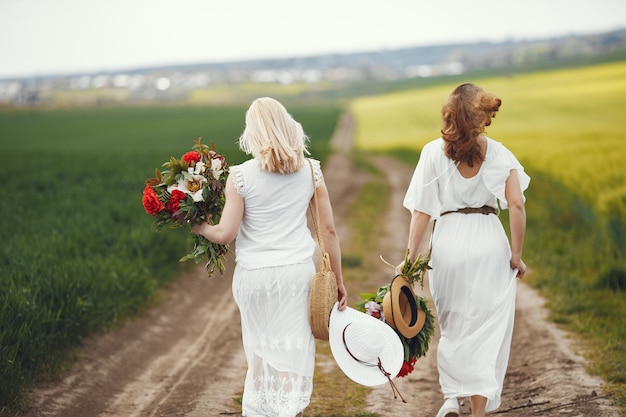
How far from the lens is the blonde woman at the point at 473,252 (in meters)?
5.12

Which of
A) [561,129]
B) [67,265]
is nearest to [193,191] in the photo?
[67,265]

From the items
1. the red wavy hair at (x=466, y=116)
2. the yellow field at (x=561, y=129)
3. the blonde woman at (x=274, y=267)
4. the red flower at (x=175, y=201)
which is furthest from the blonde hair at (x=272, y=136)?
the yellow field at (x=561, y=129)

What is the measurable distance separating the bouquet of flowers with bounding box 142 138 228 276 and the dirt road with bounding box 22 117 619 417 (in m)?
1.67

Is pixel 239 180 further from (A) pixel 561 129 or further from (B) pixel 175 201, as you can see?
(A) pixel 561 129

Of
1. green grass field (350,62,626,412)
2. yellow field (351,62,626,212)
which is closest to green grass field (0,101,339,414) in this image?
yellow field (351,62,626,212)

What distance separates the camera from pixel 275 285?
463cm

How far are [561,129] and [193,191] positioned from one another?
32181 mm

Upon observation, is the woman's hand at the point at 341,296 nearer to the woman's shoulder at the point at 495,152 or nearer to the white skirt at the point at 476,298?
the white skirt at the point at 476,298

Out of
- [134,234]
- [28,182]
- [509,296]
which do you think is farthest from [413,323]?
[28,182]

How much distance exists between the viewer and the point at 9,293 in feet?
22.2

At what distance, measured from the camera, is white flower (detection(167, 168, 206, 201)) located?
488 centimetres

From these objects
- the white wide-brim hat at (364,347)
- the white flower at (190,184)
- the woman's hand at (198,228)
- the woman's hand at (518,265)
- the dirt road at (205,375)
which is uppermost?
the white flower at (190,184)

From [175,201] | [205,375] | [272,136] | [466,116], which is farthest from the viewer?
[205,375]

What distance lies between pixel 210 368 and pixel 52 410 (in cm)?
152
